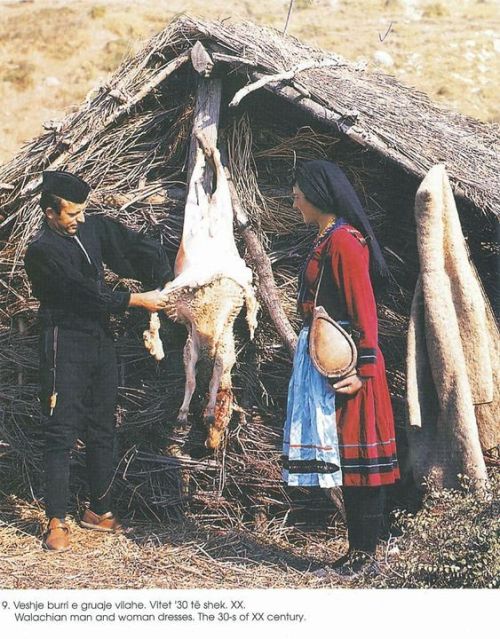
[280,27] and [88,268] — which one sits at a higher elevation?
[280,27]

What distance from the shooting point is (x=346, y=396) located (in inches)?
187

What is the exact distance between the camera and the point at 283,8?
2269 cm

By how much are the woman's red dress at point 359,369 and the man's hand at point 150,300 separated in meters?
1.06

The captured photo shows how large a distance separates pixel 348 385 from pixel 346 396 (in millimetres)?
84

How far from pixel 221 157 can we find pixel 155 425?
177cm

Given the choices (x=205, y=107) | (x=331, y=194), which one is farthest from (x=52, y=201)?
(x=331, y=194)

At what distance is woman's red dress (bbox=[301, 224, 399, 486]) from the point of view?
468 cm

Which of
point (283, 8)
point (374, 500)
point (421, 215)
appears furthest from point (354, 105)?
point (283, 8)

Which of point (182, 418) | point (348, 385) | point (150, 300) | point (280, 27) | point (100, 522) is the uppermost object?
point (280, 27)

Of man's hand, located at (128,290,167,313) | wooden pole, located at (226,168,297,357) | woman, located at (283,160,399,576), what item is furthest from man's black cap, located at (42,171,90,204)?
woman, located at (283,160,399,576)

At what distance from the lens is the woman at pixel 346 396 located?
4691 millimetres

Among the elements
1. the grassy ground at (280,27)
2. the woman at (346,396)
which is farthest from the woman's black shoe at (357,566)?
the grassy ground at (280,27)

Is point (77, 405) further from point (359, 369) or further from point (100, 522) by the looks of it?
point (359, 369)

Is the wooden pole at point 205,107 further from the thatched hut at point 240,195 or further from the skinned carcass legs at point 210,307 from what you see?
the skinned carcass legs at point 210,307
